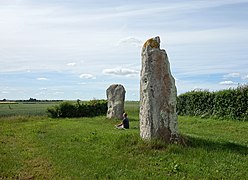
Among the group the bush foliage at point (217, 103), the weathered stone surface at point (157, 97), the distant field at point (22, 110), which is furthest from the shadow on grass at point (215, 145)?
the distant field at point (22, 110)

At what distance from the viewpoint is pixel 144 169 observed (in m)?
12.7

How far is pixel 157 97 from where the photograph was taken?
1662cm

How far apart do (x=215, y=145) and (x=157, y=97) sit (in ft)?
9.97

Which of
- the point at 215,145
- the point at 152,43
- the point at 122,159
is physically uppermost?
the point at 152,43

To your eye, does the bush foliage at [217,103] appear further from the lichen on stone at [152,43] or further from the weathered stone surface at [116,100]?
the lichen on stone at [152,43]

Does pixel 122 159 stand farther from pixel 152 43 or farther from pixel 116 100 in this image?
pixel 116 100

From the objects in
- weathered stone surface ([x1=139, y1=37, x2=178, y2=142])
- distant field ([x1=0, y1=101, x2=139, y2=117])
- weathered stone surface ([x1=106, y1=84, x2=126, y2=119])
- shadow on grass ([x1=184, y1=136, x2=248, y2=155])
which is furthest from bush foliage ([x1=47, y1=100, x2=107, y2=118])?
shadow on grass ([x1=184, y1=136, x2=248, y2=155])

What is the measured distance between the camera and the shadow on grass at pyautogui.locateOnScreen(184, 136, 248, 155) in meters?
15.7

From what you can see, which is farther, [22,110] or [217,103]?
[22,110]

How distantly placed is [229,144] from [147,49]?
529 cm

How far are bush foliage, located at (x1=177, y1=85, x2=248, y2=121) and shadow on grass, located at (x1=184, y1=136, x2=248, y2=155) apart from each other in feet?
44.5

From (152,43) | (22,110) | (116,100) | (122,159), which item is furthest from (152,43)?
(22,110)

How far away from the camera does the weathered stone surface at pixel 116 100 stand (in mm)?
35125

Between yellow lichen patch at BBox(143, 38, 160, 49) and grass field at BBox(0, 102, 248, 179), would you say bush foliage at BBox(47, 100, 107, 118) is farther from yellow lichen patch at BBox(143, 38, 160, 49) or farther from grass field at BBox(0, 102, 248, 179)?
yellow lichen patch at BBox(143, 38, 160, 49)
